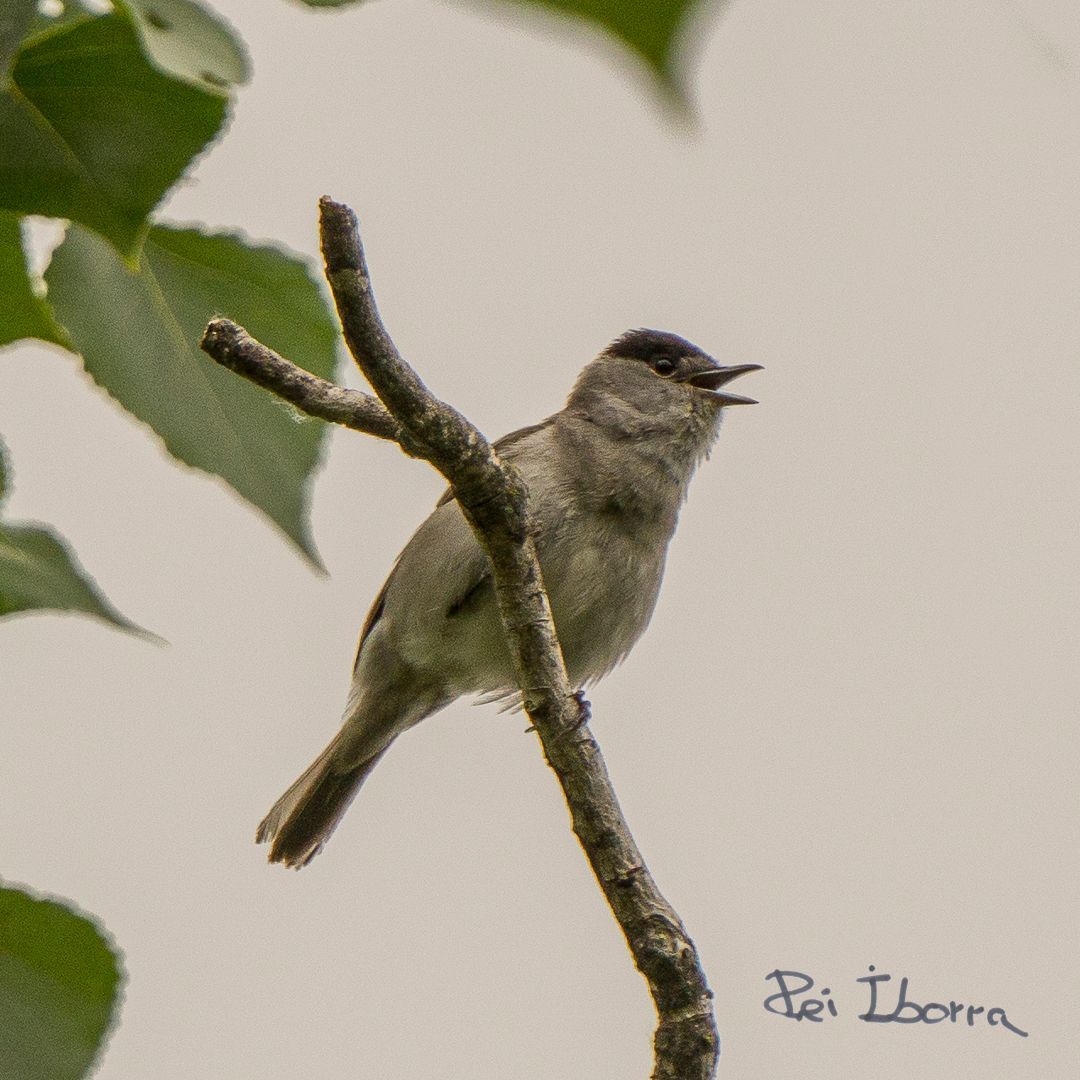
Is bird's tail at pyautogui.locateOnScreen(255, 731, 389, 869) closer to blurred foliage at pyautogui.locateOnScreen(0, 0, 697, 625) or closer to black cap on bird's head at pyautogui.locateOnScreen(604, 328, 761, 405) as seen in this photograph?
black cap on bird's head at pyautogui.locateOnScreen(604, 328, 761, 405)

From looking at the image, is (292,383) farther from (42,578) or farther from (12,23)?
(12,23)

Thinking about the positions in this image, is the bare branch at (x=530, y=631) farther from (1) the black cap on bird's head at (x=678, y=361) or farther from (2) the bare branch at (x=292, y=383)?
(1) the black cap on bird's head at (x=678, y=361)

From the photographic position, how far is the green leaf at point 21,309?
140cm

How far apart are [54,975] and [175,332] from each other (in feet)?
2.03

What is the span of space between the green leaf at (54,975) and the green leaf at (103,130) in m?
0.64

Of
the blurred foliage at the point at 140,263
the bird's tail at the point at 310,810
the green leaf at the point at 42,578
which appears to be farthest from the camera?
the bird's tail at the point at 310,810

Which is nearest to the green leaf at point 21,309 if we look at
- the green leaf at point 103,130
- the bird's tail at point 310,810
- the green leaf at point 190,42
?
the green leaf at point 103,130

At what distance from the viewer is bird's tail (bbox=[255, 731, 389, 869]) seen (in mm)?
6270

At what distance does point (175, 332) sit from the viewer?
1373 mm

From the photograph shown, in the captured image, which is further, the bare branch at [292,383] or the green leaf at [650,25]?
the bare branch at [292,383]

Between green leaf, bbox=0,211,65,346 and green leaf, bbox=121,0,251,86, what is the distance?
460 millimetres

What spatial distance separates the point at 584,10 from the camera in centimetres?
49

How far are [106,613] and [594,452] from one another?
4.60 m

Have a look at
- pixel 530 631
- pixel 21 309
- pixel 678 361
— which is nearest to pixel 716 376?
pixel 678 361
